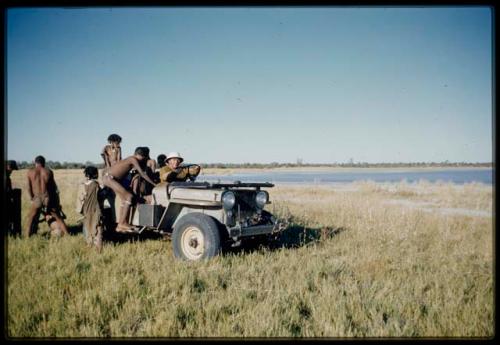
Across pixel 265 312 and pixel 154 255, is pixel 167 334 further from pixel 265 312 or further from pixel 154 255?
pixel 154 255

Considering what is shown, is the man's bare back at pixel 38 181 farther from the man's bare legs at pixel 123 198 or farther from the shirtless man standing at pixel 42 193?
the man's bare legs at pixel 123 198

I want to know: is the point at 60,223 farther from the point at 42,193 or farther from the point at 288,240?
the point at 288,240

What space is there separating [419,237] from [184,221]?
193 inches

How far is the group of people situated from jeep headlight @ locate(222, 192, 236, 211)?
1457 millimetres

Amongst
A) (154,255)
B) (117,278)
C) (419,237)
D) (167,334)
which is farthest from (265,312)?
(419,237)

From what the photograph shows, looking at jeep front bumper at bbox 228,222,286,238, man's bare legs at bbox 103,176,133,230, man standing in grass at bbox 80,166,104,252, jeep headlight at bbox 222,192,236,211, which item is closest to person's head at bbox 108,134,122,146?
man standing in grass at bbox 80,166,104,252

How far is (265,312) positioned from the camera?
3508 millimetres

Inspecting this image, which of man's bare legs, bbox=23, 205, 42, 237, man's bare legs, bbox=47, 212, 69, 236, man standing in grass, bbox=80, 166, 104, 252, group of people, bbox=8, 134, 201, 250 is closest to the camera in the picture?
man standing in grass, bbox=80, 166, 104, 252

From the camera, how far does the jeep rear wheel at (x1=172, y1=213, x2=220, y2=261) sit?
5145mm

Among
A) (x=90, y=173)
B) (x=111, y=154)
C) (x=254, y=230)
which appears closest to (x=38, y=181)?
(x=90, y=173)

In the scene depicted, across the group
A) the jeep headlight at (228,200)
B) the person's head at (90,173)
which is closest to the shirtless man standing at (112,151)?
the person's head at (90,173)

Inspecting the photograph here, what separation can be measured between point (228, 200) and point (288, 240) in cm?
236

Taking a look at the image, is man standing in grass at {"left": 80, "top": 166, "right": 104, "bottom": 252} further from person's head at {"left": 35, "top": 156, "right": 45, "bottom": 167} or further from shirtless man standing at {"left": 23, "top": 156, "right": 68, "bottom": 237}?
person's head at {"left": 35, "top": 156, "right": 45, "bottom": 167}

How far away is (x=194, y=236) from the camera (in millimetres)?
5453
